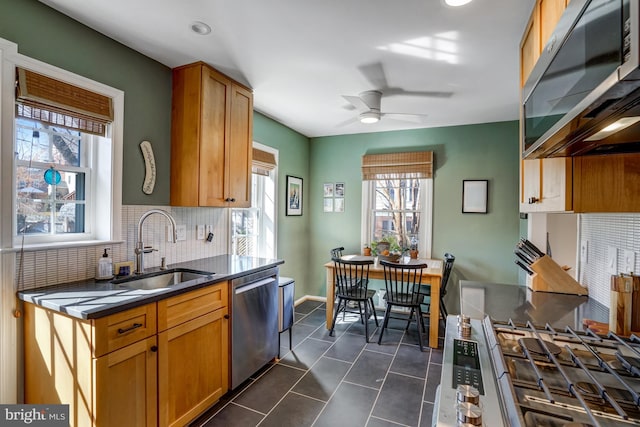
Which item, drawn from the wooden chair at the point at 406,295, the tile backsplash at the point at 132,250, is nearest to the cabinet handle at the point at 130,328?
the tile backsplash at the point at 132,250

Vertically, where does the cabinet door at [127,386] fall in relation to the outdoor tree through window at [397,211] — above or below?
below

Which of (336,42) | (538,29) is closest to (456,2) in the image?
(538,29)

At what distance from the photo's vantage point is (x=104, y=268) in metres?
2.02

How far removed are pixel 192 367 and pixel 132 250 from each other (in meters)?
0.96

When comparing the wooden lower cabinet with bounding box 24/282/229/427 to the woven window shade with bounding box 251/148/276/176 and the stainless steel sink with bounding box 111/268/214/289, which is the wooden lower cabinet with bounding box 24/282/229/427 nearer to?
the stainless steel sink with bounding box 111/268/214/289

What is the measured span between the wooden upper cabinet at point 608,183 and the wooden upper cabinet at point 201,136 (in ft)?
7.67

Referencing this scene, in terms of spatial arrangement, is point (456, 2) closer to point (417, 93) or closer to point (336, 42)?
point (336, 42)

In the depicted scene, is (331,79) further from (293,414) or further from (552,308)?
(293,414)

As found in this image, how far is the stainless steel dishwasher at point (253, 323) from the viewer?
2326 millimetres

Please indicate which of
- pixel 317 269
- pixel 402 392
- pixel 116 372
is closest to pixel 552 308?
pixel 402 392

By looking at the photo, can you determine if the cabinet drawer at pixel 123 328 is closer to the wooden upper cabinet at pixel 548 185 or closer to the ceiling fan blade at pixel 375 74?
the wooden upper cabinet at pixel 548 185

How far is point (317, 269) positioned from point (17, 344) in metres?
3.56

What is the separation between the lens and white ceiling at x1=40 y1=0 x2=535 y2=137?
5.83ft

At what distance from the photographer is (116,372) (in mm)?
1542
